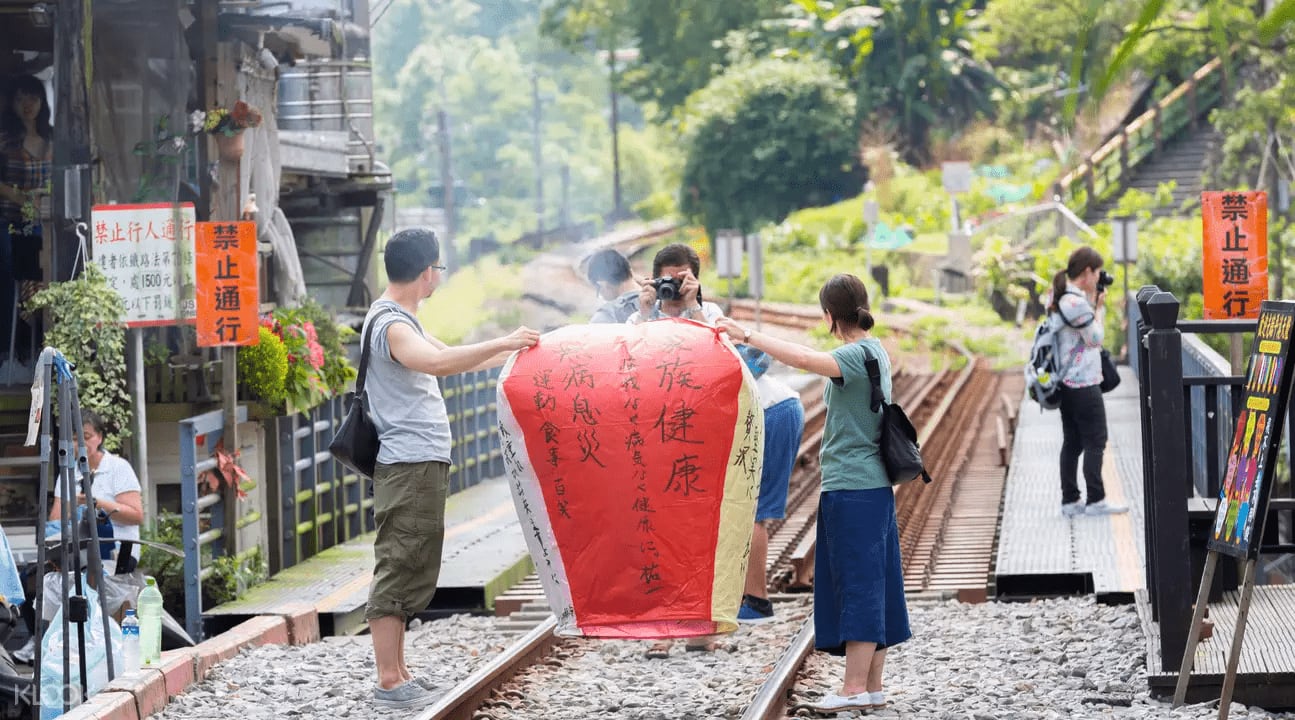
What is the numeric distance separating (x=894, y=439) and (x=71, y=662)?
373 centimetres

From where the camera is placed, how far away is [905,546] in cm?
1179

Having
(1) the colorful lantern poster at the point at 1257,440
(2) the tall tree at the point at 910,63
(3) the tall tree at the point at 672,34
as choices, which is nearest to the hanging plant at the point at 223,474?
(1) the colorful lantern poster at the point at 1257,440

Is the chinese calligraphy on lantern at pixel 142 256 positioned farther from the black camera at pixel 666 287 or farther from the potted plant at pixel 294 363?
the black camera at pixel 666 287

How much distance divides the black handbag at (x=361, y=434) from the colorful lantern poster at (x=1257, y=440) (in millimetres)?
3290

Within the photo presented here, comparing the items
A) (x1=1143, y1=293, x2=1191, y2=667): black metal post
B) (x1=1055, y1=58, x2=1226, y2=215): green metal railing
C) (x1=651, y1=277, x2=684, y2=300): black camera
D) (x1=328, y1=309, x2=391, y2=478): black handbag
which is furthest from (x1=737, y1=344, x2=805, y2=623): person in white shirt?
(x1=1055, y1=58, x2=1226, y2=215): green metal railing

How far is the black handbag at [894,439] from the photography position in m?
6.59

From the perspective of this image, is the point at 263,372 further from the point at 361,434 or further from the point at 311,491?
the point at 361,434

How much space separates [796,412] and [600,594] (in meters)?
Result: 2.18

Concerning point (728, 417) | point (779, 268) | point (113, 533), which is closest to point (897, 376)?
point (779, 268)

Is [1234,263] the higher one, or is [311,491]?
[1234,263]

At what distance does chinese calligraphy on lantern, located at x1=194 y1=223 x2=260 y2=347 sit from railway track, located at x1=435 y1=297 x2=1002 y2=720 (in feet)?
8.28

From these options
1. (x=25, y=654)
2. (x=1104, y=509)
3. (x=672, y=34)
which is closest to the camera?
(x=25, y=654)

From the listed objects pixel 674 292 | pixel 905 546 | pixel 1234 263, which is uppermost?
pixel 1234 263

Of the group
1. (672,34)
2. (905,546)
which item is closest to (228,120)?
(905,546)
